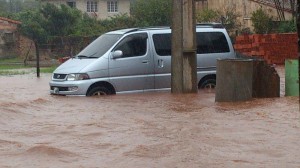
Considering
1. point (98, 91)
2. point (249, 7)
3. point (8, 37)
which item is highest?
point (249, 7)

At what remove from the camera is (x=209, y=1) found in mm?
49062

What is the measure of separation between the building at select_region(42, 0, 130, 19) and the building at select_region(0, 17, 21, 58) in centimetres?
1519

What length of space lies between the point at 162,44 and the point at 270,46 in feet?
34.1

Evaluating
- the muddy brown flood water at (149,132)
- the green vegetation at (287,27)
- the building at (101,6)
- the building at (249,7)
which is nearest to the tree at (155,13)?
the building at (249,7)

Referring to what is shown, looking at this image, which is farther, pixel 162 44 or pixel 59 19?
pixel 59 19

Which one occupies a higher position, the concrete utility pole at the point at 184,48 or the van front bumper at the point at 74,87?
the concrete utility pole at the point at 184,48

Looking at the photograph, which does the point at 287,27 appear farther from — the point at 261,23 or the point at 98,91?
the point at 98,91

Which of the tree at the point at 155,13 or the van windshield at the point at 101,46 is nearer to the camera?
the van windshield at the point at 101,46

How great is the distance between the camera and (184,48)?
50.8ft

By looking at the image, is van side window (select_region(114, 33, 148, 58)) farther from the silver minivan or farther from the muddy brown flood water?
the muddy brown flood water

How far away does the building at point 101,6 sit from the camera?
63.0 metres

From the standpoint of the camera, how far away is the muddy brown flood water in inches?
312

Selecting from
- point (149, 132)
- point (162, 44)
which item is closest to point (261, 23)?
point (162, 44)

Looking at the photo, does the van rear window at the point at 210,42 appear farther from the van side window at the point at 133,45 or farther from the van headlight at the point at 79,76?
the van headlight at the point at 79,76
